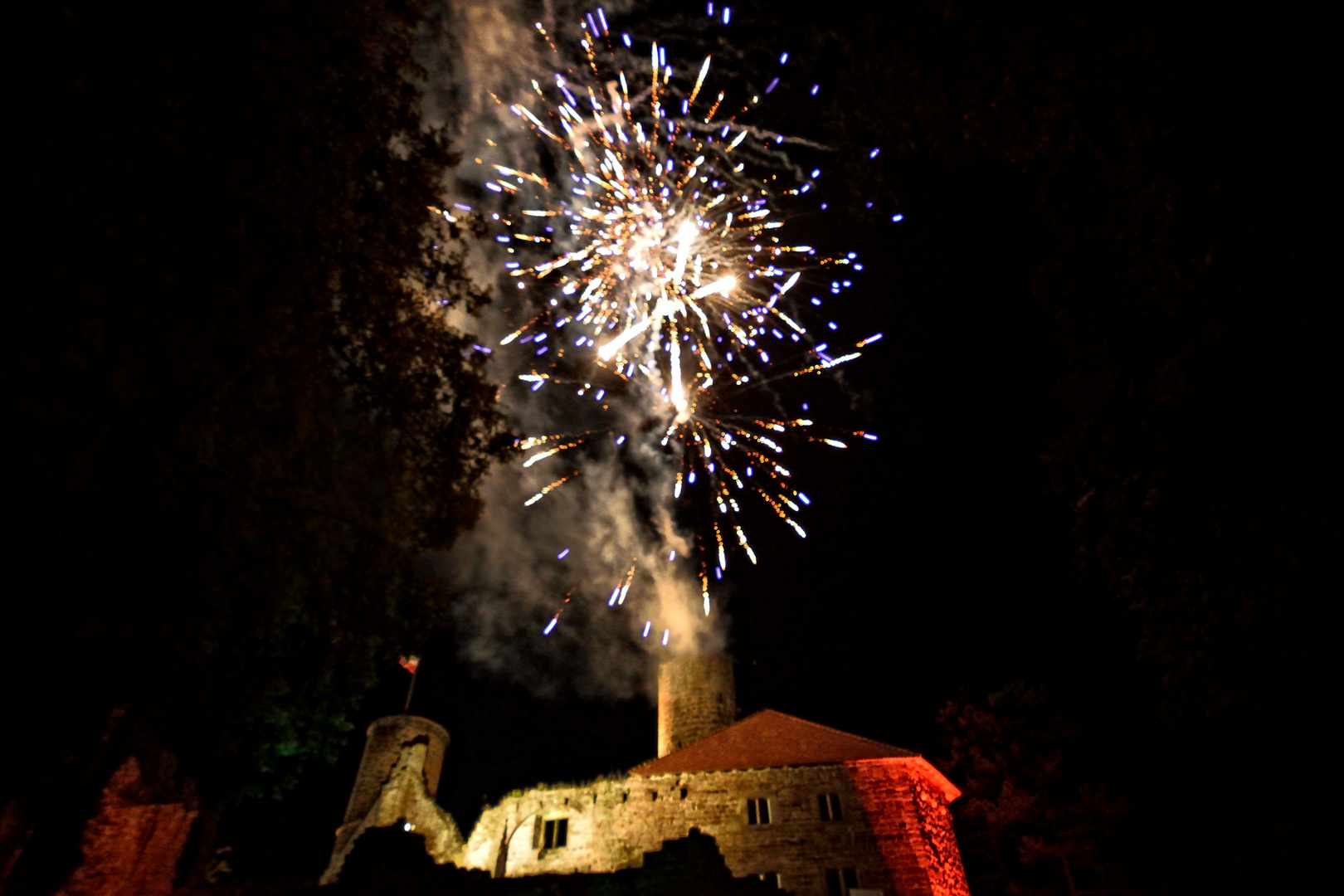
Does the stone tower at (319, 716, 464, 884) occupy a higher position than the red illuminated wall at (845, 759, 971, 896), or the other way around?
the stone tower at (319, 716, 464, 884)

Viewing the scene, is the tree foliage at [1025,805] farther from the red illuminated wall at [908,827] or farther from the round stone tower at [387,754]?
the round stone tower at [387,754]

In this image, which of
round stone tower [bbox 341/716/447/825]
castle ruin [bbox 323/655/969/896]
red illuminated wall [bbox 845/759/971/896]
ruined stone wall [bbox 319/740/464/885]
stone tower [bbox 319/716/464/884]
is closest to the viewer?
red illuminated wall [bbox 845/759/971/896]

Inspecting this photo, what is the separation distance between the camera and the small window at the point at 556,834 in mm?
18281

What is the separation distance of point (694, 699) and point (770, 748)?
6.20 meters

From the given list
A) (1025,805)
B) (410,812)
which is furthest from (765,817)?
(410,812)

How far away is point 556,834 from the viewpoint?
18469 mm

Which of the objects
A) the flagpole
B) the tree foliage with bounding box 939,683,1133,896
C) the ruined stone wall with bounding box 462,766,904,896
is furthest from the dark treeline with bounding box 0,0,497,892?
the tree foliage with bounding box 939,683,1133,896

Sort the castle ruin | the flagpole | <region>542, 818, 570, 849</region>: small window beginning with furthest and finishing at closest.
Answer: the flagpole → <region>542, 818, 570, 849</region>: small window → the castle ruin

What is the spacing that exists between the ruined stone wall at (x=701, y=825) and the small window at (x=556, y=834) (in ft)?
0.40

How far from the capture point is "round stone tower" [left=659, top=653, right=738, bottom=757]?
2312 centimetres

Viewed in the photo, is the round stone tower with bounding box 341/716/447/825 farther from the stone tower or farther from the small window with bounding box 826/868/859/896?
the small window with bounding box 826/868/859/896

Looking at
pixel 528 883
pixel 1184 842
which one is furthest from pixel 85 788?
pixel 1184 842

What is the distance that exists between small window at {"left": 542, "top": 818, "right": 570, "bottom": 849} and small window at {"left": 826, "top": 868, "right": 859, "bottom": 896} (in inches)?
274

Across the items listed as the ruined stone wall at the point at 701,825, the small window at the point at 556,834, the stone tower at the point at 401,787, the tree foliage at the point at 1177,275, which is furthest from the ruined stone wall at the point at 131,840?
the tree foliage at the point at 1177,275
